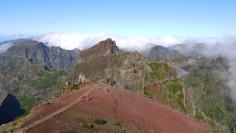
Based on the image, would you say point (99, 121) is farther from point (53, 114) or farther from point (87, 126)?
point (53, 114)

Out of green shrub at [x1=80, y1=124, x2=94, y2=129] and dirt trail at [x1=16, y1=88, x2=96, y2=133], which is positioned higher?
dirt trail at [x1=16, y1=88, x2=96, y2=133]

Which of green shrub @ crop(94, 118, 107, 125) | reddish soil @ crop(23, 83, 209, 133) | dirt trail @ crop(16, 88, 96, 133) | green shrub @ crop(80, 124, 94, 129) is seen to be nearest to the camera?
green shrub @ crop(80, 124, 94, 129)

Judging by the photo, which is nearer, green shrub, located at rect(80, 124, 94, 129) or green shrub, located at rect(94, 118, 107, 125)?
green shrub, located at rect(80, 124, 94, 129)

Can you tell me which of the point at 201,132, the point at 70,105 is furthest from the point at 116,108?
the point at 201,132

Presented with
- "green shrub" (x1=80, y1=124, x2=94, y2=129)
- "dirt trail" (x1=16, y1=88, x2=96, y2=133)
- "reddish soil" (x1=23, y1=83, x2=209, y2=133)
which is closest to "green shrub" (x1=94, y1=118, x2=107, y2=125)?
"reddish soil" (x1=23, y1=83, x2=209, y2=133)

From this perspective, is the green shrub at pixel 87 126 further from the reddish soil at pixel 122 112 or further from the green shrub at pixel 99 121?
the reddish soil at pixel 122 112

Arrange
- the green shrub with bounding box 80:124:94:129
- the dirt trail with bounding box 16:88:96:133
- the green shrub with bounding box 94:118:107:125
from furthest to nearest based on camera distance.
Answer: the green shrub with bounding box 94:118:107:125
the dirt trail with bounding box 16:88:96:133
the green shrub with bounding box 80:124:94:129

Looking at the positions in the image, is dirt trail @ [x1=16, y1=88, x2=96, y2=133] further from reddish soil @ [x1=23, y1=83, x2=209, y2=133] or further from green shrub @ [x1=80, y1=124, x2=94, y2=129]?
green shrub @ [x1=80, y1=124, x2=94, y2=129]

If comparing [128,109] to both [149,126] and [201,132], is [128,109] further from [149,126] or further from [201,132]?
[201,132]
